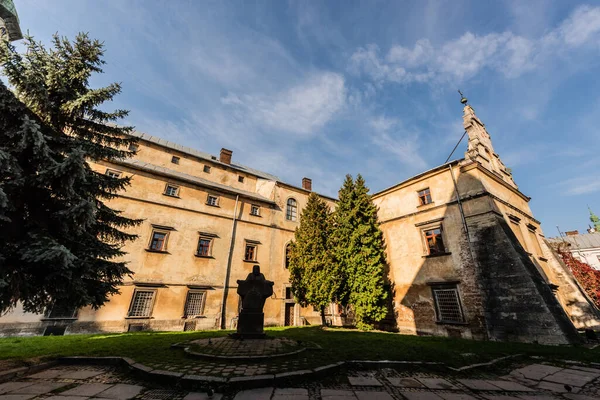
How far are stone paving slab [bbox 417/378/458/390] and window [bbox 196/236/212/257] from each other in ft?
50.0

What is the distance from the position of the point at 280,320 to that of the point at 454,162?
1677 centimetres

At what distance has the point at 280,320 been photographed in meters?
18.8

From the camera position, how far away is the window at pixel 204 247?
56.9 ft

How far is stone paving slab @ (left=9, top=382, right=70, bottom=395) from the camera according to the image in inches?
168

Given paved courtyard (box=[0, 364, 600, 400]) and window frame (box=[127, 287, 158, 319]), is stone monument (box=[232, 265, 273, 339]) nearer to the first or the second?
paved courtyard (box=[0, 364, 600, 400])

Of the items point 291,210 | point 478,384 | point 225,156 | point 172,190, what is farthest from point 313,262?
point 225,156

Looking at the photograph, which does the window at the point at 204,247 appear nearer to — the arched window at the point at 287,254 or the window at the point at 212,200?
the window at the point at 212,200

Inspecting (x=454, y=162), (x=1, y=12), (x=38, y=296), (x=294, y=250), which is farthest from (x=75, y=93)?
(x=1, y=12)

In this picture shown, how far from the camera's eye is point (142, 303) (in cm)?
1464

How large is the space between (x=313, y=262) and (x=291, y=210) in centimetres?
703

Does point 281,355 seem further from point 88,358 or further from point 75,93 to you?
point 75,93

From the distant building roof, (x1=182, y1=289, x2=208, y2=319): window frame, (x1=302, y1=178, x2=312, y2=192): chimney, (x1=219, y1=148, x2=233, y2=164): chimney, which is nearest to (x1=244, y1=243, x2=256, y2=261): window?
(x1=182, y1=289, x2=208, y2=319): window frame

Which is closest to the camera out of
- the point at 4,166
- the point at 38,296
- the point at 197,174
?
the point at 4,166

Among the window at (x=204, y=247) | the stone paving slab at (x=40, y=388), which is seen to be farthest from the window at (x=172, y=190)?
the stone paving slab at (x=40, y=388)
